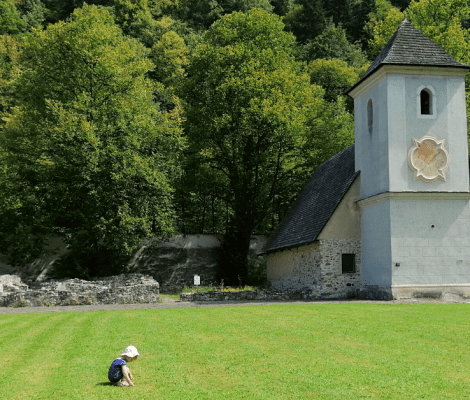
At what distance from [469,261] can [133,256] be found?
20470mm

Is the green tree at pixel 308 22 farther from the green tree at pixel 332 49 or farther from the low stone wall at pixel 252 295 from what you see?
the low stone wall at pixel 252 295

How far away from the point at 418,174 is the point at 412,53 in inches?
218

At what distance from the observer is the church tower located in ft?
83.7

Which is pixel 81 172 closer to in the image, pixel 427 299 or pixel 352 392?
pixel 427 299

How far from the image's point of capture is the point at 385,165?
26031mm

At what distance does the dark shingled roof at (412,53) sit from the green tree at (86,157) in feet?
45.5

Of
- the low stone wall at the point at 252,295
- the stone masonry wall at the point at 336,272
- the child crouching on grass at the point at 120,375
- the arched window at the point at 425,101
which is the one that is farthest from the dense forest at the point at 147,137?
the child crouching on grass at the point at 120,375

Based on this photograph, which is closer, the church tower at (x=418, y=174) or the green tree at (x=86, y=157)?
the church tower at (x=418, y=174)

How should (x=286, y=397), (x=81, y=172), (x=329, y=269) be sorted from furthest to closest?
1. (x=81, y=172)
2. (x=329, y=269)
3. (x=286, y=397)

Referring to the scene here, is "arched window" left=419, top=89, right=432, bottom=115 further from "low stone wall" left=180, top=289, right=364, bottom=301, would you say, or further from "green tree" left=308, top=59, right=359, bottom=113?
"green tree" left=308, top=59, right=359, bottom=113

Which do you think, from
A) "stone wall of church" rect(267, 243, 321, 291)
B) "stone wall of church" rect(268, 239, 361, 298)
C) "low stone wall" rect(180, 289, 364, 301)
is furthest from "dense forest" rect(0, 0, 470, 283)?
"stone wall of church" rect(268, 239, 361, 298)

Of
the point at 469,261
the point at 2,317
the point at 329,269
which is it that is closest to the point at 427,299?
the point at 469,261

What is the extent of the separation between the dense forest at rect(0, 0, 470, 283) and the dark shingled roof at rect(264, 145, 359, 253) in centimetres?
242

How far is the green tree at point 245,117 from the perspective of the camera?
3591cm
